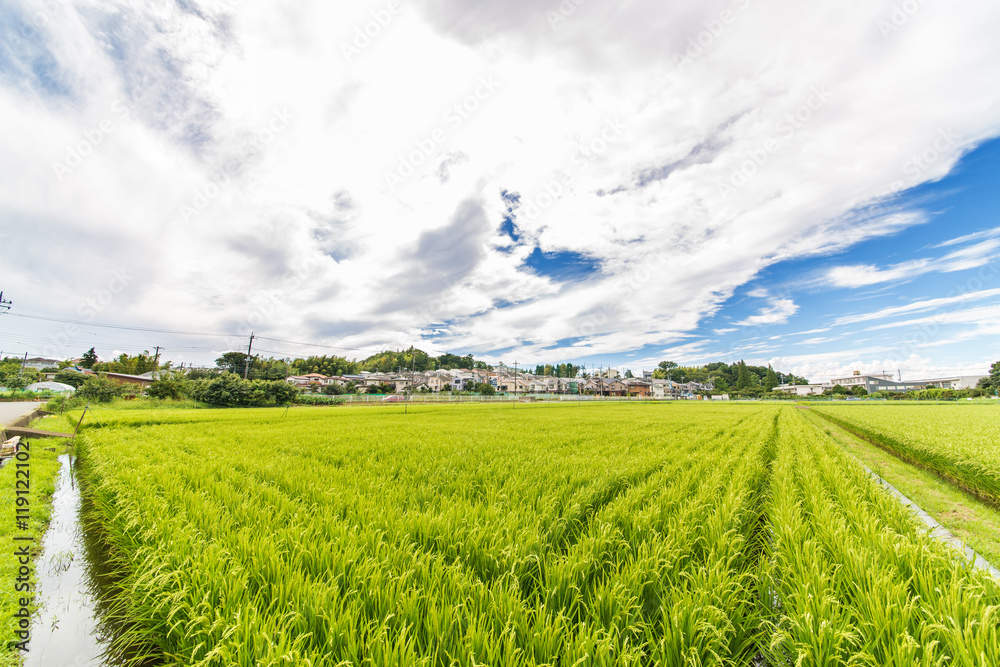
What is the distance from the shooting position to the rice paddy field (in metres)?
2.15

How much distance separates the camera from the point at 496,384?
105m

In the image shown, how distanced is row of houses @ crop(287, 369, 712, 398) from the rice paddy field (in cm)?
7180

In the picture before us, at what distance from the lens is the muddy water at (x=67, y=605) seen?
2.81 m

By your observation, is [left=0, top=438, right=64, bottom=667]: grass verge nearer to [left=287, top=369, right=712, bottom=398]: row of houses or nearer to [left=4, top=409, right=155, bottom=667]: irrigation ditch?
[left=4, top=409, right=155, bottom=667]: irrigation ditch

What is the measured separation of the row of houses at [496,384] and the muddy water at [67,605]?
235 ft

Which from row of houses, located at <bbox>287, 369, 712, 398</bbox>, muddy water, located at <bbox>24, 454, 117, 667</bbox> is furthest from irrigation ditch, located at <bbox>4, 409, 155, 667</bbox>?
row of houses, located at <bbox>287, 369, 712, 398</bbox>

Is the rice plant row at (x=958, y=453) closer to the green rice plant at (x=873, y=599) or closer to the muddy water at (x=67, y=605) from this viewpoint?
the green rice plant at (x=873, y=599)

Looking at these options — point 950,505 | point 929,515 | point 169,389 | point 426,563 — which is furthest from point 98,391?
point 950,505

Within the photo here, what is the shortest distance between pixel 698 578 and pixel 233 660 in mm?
3220

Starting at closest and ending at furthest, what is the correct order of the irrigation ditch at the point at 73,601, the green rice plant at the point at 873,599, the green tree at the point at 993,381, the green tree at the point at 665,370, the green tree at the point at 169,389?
1. the green rice plant at the point at 873,599
2. the irrigation ditch at the point at 73,601
3. the green tree at the point at 169,389
4. the green tree at the point at 993,381
5. the green tree at the point at 665,370

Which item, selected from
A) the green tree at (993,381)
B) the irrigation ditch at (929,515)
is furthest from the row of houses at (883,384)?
the irrigation ditch at (929,515)

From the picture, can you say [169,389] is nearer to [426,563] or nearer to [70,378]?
[70,378]

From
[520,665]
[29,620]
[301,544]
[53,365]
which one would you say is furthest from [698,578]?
[53,365]

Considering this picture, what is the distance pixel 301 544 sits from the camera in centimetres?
328
